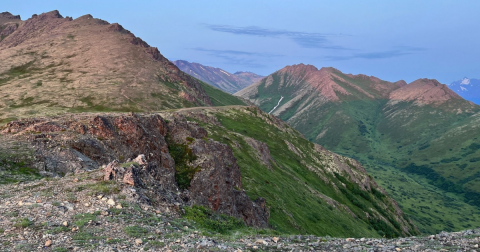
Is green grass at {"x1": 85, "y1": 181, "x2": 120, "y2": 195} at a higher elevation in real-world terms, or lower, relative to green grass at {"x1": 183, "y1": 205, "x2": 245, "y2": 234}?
higher

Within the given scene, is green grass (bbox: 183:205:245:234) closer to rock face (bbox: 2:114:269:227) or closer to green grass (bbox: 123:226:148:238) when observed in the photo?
rock face (bbox: 2:114:269:227)

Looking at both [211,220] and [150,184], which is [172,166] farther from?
[211,220]

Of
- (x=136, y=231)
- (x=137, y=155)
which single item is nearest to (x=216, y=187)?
(x=137, y=155)

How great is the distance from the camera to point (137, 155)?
3875cm

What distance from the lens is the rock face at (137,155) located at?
28.1 metres

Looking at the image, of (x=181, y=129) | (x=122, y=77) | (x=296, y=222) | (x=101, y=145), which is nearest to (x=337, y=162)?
(x=296, y=222)

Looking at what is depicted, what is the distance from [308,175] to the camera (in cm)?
9900

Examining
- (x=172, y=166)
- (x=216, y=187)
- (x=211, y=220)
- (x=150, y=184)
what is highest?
(x=172, y=166)

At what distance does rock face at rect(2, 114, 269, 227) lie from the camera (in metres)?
28.1

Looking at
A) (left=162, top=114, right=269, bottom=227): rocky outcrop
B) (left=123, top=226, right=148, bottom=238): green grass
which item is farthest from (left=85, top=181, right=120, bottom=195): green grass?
(left=162, top=114, right=269, bottom=227): rocky outcrop

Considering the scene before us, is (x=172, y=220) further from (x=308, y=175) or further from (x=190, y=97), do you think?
(x=190, y=97)

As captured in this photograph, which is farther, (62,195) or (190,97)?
(190,97)

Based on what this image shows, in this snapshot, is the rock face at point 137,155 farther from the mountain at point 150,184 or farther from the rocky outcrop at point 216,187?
the mountain at point 150,184

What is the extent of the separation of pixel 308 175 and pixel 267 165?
27.8 meters
